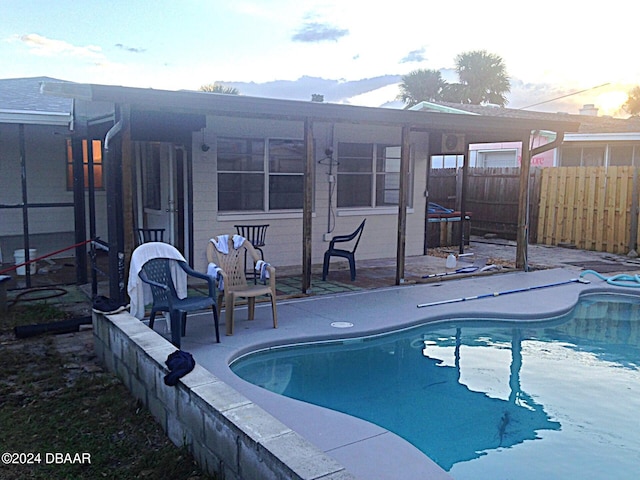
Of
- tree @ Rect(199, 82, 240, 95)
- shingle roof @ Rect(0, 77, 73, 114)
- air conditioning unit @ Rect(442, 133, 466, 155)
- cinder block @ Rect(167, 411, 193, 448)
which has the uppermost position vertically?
tree @ Rect(199, 82, 240, 95)

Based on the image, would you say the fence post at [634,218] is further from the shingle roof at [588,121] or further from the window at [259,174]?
the window at [259,174]

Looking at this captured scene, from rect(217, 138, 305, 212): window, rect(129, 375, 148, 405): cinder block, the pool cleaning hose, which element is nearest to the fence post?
the pool cleaning hose

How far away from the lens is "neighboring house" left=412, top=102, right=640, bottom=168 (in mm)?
15078

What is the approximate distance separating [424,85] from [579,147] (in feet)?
39.4

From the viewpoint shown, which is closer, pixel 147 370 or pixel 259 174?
pixel 147 370

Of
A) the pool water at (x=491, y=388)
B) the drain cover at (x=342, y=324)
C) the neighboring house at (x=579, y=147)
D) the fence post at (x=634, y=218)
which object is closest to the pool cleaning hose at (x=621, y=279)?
the pool water at (x=491, y=388)

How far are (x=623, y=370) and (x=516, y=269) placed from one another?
13.1 ft

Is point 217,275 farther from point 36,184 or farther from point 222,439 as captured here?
point 36,184

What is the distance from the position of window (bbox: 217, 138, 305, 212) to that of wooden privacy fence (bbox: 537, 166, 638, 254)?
21.6ft

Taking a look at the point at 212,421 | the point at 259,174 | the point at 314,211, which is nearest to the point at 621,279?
the point at 314,211

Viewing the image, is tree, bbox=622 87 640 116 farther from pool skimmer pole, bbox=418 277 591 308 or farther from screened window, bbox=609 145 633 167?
pool skimmer pole, bbox=418 277 591 308

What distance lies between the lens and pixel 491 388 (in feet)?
15.7

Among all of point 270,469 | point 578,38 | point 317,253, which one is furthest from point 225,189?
point 578,38

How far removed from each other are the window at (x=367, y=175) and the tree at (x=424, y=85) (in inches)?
702
